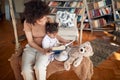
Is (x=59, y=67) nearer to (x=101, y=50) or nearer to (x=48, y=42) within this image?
(x=48, y=42)

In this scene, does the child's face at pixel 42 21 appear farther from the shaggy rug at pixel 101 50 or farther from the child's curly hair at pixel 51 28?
the shaggy rug at pixel 101 50

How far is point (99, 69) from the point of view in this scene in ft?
8.04

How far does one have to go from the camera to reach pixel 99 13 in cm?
367

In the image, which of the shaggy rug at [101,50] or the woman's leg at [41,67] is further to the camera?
the shaggy rug at [101,50]

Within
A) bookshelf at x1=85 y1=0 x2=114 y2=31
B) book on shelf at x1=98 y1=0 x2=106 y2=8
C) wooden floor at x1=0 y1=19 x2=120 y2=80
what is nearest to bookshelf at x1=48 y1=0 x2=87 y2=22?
bookshelf at x1=85 y1=0 x2=114 y2=31

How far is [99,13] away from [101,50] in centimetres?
99

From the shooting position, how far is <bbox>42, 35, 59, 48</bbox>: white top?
1.80 metres

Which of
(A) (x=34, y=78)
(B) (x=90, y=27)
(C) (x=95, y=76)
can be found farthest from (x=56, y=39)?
(B) (x=90, y=27)

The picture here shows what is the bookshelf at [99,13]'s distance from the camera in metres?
3.64

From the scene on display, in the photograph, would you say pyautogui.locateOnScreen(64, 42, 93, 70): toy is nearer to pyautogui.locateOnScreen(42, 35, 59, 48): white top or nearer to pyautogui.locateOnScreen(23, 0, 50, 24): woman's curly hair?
pyautogui.locateOnScreen(42, 35, 59, 48): white top

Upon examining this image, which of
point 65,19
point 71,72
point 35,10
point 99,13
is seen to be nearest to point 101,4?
point 99,13

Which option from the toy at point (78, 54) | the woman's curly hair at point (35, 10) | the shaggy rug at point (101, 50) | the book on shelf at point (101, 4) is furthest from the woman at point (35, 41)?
the book on shelf at point (101, 4)

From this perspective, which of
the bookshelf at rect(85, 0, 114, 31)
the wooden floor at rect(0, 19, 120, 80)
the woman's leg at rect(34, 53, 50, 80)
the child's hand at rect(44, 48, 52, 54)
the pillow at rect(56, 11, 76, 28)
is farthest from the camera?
the bookshelf at rect(85, 0, 114, 31)

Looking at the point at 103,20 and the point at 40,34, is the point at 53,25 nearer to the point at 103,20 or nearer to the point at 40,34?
the point at 40,34
